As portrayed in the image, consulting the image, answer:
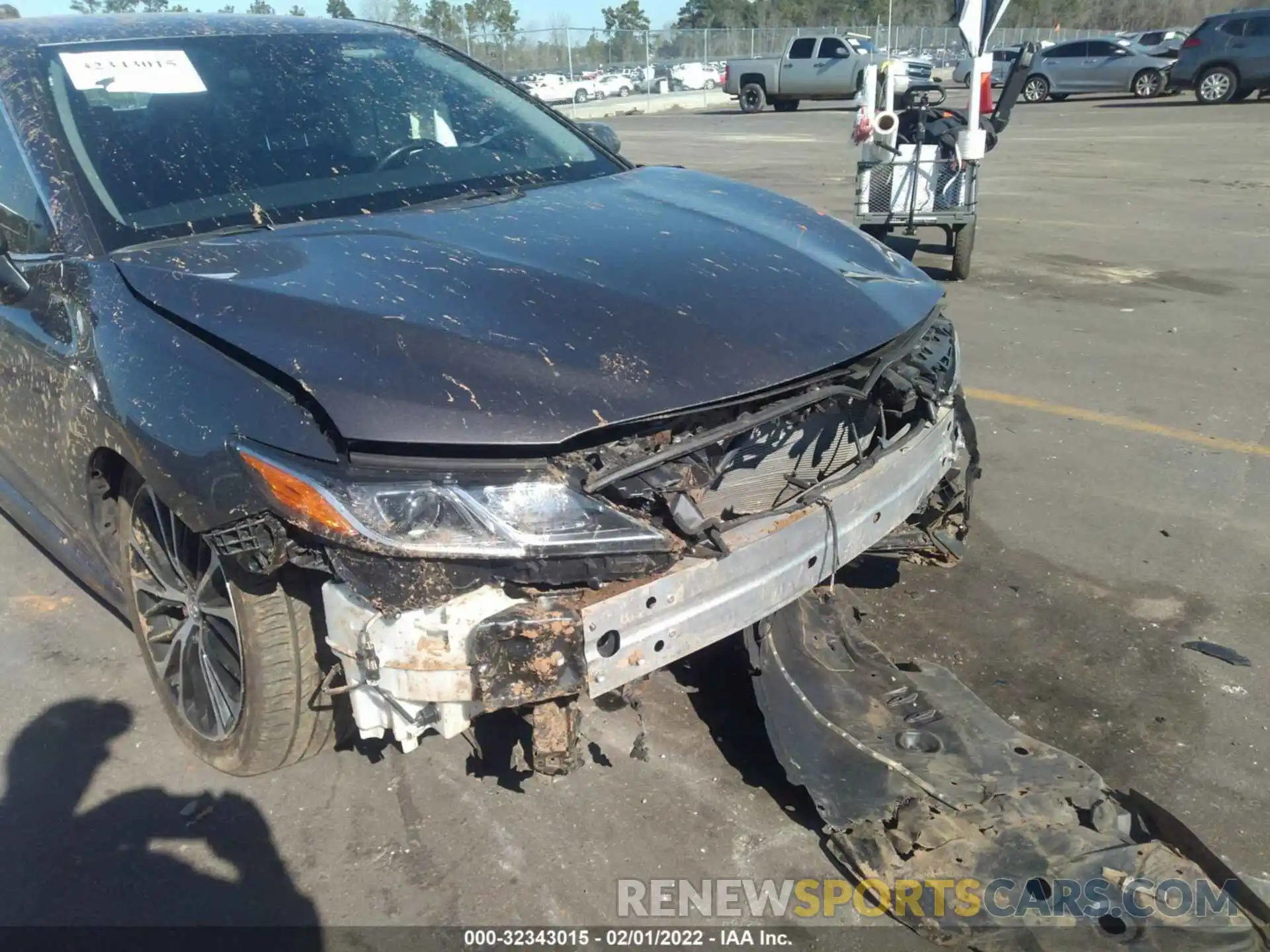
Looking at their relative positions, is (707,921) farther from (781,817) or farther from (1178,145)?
(1178,145)

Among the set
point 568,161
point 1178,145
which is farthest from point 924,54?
point 568,161

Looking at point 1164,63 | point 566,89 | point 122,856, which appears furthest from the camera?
point 566,89

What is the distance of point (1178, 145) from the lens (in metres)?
16.1

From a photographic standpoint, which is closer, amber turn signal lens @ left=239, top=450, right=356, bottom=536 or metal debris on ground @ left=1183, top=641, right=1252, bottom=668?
amber turn signal lens @ left=239, top=450, right=356, bottom=536

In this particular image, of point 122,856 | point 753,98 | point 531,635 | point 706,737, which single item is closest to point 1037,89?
point 753,98

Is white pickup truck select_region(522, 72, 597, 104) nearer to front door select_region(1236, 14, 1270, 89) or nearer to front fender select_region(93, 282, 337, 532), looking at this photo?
front door select_region(1236, 14, 1270, 89)

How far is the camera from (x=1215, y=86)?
23.2 m

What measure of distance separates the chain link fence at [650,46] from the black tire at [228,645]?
3127 cm

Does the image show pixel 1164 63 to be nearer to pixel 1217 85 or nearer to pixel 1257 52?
pixel 1217 85

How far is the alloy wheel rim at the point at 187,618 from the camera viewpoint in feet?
8.54

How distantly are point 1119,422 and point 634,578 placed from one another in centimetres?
378

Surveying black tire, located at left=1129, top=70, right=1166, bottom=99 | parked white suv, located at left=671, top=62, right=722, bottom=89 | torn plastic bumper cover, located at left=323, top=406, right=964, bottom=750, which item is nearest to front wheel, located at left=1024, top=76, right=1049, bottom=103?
black tire, located at left=1129, top=70, right=1166, bottom=99

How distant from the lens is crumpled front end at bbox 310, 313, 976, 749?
2066 millimetres

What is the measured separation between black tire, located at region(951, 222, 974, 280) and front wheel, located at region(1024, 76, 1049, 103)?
22147 mm
